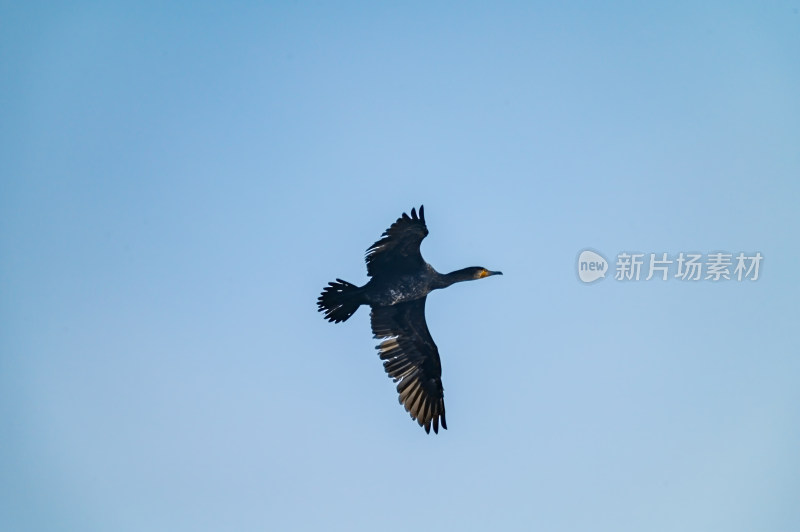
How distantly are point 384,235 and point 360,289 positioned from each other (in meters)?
1.21

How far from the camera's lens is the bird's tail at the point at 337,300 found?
23562 mm

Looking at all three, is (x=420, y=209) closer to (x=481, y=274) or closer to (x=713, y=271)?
(x=481, y=274)

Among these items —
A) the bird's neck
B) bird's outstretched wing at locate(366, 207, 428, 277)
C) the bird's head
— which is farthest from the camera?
the bird's head

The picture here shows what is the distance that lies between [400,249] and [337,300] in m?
1.45

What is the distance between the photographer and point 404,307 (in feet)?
81.1

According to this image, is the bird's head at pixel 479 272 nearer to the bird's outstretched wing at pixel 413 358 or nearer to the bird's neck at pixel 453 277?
the bird's neck at pixel 453 277

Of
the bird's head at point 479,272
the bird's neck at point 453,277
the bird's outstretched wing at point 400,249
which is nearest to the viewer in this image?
the bird's outstretched wing at point 400,249

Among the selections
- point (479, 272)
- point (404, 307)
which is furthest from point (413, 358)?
point (479, 272)

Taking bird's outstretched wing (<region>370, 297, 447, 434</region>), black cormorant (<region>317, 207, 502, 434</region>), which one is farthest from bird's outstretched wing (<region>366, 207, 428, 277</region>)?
bird's outstretched wing (<region>370, 297, 447, 434</region>)

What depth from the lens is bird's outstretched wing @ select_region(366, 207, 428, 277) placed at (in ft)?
75.5

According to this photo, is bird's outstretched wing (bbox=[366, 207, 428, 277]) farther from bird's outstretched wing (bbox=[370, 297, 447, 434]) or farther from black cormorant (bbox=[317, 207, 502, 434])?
bird's outstretched wing (bbox=[370, 297, 447, 434])

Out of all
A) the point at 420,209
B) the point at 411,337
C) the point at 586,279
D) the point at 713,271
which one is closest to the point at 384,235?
the point at 420,209

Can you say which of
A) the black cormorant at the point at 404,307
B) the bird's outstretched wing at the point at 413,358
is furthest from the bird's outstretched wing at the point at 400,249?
the bird's outstretched wing at the point at 413,358

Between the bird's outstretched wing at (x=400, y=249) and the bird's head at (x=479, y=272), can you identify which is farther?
the bird's head at (x=479, y=272)
